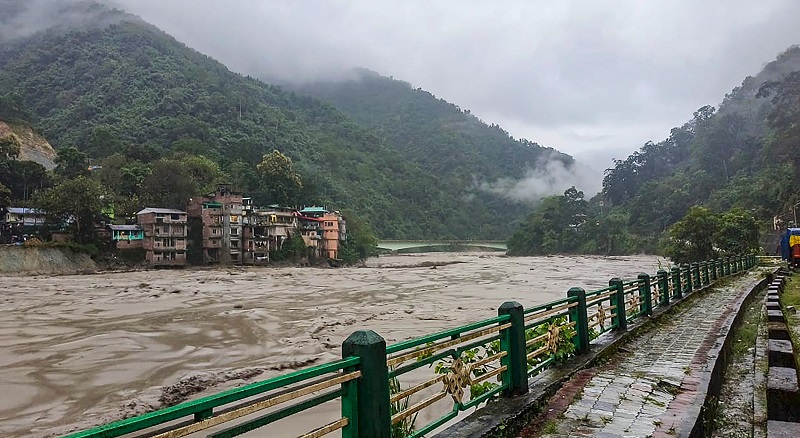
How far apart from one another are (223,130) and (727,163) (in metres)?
88.0

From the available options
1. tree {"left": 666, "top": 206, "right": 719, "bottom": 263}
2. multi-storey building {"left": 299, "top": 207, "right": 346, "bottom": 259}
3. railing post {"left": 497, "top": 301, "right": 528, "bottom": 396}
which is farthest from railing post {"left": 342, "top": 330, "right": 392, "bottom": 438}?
multi-storey building {"left": 299, "top": 207, "right": 346, "bottom": 259}

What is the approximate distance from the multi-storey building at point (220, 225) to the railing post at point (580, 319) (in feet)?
152

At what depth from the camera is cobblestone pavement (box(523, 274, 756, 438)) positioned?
4312 mm

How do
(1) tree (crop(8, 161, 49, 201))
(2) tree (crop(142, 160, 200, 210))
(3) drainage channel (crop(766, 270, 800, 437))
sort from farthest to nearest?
(2) tree (crop(142, 160, 200, 210))
(1) tree (crop(8, 161, 49, 201))
(3) drainage channel (crop(766, 270, 800, 437))

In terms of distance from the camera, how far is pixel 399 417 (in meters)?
3.43

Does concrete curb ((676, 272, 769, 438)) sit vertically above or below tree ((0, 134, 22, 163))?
below

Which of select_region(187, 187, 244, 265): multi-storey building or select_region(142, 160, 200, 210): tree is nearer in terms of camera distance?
select_region(187, 187, 244, 265): multi-storey building

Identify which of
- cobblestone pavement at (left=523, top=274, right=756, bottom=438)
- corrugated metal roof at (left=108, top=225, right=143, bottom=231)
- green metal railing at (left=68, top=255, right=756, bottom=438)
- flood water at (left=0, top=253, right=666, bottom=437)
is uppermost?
corrugated metal roof at (left=108, top=225, right=143, bottom=231)

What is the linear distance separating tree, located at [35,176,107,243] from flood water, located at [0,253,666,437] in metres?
8.93

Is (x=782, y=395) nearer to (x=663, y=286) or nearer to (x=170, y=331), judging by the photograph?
(x=663, y=286)

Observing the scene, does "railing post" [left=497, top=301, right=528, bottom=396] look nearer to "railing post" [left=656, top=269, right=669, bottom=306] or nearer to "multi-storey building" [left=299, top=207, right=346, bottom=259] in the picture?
"railing post" [left=656, top=269, right=669, bottom=306]

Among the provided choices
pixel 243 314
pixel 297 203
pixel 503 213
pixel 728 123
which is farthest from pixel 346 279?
pixel 503 213

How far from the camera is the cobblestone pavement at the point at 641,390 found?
431cm

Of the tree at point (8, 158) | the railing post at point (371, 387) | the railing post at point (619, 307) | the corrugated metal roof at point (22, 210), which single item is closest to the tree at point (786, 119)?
the railing post at point (619, 307)
